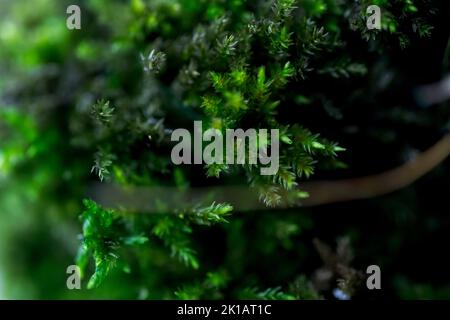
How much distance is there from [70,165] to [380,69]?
0.89 metres

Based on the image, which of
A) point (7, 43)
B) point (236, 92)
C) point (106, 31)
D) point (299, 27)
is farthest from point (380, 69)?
point (7, 43)

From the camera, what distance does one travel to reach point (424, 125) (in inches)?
44.7

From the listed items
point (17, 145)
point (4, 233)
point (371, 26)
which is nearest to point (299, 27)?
point (371, 26)

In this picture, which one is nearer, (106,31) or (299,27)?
(299,27)

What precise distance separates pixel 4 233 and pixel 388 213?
1.18m

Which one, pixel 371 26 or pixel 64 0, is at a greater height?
pixel 64 0

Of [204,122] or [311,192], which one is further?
[311,192]

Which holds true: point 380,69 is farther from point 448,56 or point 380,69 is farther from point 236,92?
point 236,92

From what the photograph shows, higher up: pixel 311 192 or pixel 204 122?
pixel 204 122

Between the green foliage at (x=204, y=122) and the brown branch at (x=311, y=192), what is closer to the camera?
the green foliage at (x=204, y=122)

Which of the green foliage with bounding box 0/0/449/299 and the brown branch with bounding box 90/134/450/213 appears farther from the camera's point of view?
the brown branch with bounding box 90/134/450/213

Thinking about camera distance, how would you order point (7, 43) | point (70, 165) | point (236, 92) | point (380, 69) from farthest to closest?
point (7, 43) → point (70, 165) → point (380, 69) → point (236, 92)
